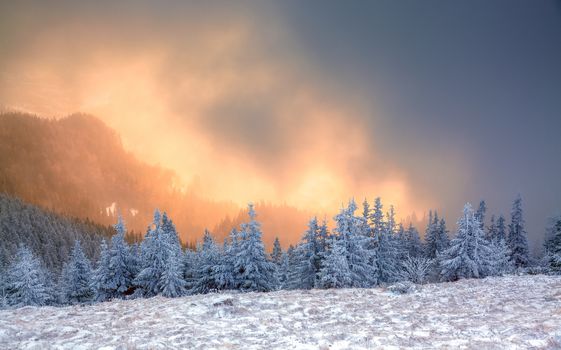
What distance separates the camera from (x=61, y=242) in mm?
181375

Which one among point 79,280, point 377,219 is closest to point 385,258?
point 377,219

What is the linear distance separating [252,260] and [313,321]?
77.7ft

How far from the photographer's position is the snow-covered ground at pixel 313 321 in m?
11.8

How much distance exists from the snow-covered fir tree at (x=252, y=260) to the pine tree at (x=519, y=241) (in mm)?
52568

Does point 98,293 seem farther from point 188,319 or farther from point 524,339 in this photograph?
point 524,339

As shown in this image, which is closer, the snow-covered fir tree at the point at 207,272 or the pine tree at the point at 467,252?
the pine tree at the point at 467,252

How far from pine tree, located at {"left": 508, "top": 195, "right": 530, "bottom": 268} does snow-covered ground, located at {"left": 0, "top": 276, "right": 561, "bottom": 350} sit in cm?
5570

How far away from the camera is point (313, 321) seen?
14.6 m

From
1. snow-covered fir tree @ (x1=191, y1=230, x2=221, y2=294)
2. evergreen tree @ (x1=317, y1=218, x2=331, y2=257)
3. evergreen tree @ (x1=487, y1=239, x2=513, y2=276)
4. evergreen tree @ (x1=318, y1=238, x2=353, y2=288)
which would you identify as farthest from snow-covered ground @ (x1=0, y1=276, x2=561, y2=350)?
snow-covered fir tree @ (x1=191, y1=230, x2=221, y2=294)

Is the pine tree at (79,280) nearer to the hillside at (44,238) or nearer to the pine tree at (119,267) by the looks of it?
the pine tree at (119,267)

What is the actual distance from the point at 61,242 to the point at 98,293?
165689mm

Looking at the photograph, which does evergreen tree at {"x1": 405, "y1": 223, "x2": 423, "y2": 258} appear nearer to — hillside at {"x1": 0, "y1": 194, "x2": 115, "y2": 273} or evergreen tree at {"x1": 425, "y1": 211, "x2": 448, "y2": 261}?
evergreen tree at {"x1": 425, "y1": 211, "x2": 448, "y2": 261}

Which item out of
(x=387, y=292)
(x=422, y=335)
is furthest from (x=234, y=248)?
(x=422, y=335)

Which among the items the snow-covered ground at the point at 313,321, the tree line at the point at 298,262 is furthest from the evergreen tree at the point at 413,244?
the snow-covered ground at the point at 313,321
